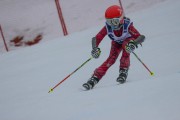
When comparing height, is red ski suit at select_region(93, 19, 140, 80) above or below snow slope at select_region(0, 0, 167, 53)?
above

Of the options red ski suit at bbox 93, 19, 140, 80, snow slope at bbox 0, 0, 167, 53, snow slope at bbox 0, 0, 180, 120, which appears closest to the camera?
snow slope at bbox 0, 0, 180, 120

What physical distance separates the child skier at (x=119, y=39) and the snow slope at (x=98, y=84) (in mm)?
191

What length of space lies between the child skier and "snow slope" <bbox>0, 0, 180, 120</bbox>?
19 cm

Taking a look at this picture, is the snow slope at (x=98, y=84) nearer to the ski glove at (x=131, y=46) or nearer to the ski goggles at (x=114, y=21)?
the ski glove at (x=131, y=46)

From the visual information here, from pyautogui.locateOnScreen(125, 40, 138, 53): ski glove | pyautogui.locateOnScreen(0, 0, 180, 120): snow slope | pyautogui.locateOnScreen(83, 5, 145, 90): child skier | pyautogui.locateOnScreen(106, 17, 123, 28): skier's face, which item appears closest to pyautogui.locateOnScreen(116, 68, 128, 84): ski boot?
pyautogui.locateOnScreen(83, 5, 145, 90): child skier

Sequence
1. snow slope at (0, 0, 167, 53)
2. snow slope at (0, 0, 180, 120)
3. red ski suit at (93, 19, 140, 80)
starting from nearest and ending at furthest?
snow slope at (0, 0, 180, 120) → red ski suit at (93, 19, 140, 80) → snow slope at (0, 0, 167, 53)

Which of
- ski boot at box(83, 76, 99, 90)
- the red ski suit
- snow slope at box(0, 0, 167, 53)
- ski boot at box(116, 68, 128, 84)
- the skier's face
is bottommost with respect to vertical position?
snow slope at box(0, 0, 167, 53)

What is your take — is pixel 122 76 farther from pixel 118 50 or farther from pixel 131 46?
pixel 118 50

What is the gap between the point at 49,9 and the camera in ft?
61.3

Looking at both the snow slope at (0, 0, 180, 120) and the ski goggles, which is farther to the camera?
the ski goggles

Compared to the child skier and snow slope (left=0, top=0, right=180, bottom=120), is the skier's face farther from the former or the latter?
snow slope (left=0, top=0, right=180, bottom=120)

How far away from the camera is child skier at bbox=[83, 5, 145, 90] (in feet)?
15.6

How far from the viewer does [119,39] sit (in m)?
5.09

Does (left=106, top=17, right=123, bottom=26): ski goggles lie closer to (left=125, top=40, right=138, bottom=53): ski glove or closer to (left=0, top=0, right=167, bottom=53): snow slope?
(left=125, top=40, right=138, bottom=53): ski glove
